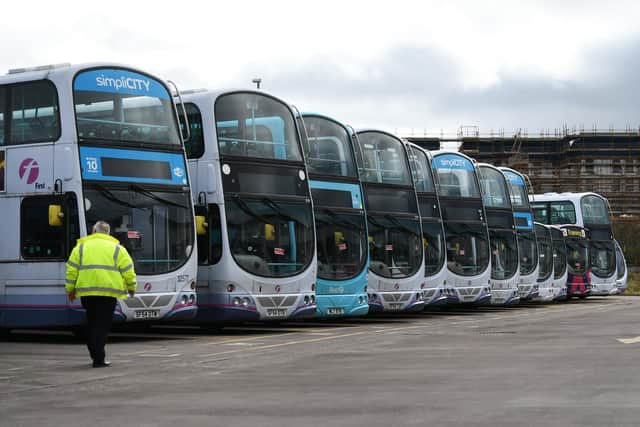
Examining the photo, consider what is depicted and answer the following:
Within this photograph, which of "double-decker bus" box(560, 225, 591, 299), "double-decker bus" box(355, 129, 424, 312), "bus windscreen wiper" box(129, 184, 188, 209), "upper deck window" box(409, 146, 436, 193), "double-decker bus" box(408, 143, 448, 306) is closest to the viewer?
"bus windscreen wiper" box(129, 184, 188, 209)

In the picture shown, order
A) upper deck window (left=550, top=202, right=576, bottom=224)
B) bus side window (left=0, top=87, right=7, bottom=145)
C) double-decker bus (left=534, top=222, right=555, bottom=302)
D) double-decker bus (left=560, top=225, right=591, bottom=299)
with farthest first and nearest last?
1. upper deck window (left=550, top=202, right=576, bottom=224)
2. double-decker bus (left=560, top=225, right=591, bottom=299)
3. double-decker bus (left=534, top=222, right=555, bottom=302)
4. bus side window (left=0, top=87, right=7, bottom=145)

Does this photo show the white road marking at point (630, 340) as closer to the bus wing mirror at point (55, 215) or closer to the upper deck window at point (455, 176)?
the bus wing mirror at point (55, 215)

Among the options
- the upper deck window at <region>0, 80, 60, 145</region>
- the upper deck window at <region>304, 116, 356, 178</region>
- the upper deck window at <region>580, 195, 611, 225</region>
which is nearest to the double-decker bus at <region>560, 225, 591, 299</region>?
the upper deck window at <region>580, 195, 611, 225</region>

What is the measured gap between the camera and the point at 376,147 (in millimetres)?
27438

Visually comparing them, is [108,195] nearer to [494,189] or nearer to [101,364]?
[101,364]

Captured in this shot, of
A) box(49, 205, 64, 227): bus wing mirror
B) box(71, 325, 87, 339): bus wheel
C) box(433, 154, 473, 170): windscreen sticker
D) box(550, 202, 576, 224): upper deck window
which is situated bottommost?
box(71, 325, 87, 339): bus wheel

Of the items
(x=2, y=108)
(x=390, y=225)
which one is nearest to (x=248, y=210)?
(x=2, y=108)

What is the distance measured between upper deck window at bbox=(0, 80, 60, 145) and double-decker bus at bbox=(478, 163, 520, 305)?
1950 cm

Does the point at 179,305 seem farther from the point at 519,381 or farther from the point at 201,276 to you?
the point at 519,381

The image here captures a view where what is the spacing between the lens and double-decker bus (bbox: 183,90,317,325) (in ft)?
67.5

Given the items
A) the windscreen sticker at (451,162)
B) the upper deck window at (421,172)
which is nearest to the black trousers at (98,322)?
the upper deck window at (421,172)

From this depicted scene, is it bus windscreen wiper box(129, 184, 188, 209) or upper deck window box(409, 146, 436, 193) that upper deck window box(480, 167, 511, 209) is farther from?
bus windscreen wiper box(129, 184, 188, 209)

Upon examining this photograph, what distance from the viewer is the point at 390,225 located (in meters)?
27.2

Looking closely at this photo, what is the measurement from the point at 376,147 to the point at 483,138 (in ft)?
319
